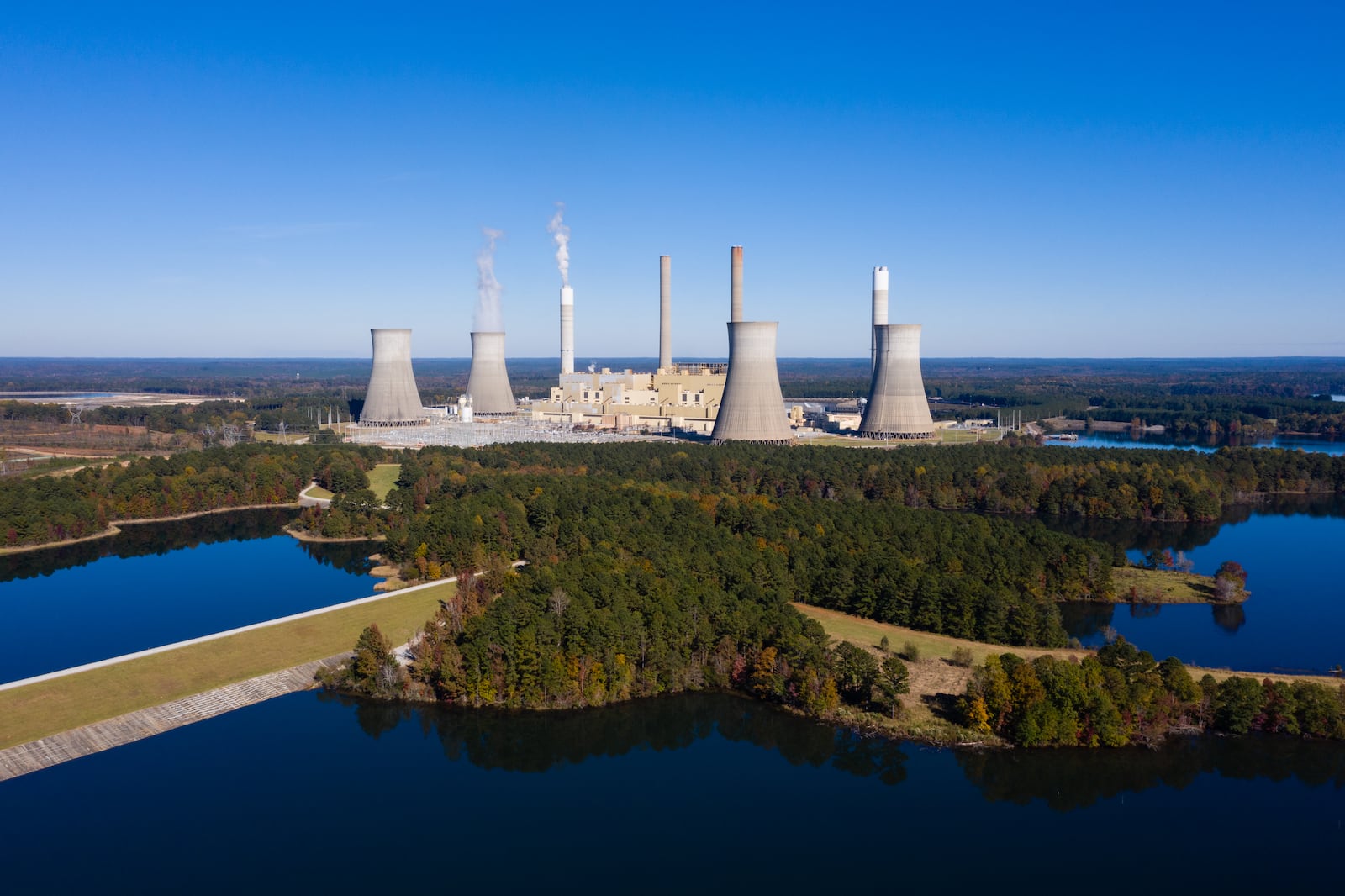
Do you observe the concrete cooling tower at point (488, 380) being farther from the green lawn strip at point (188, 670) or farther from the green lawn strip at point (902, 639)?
the green lawn strip at point (902, 639)

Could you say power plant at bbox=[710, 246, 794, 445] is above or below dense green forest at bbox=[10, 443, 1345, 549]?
above

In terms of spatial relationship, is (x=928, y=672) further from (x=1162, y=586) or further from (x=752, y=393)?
(x=752, y=393)

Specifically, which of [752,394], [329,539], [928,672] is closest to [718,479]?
[752,394]

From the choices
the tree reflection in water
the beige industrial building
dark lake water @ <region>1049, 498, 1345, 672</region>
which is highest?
the beige industrial building

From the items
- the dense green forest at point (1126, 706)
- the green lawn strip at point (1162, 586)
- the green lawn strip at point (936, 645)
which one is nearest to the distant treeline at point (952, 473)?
the green lawn strip at point (1162, 586)

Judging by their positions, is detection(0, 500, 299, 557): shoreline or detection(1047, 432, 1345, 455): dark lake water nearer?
detection(0, 500, 299, 557): shoreline

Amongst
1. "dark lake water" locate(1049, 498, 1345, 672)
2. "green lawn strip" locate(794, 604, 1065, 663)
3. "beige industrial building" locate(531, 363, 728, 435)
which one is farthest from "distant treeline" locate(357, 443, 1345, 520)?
"beige industrial building" locate(531, 363, 728, 435)

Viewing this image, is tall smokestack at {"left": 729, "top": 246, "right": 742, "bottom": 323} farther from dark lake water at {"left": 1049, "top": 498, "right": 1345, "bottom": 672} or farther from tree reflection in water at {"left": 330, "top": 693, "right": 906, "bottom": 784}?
tree reflection in water at {"left": 330, "top": 693, "right": 906, "bottom": 784}

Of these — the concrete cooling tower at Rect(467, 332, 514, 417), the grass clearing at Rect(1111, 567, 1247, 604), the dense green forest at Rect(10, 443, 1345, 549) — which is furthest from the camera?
the concrete cooling tower at Rect(467, 332, 514, 417)
